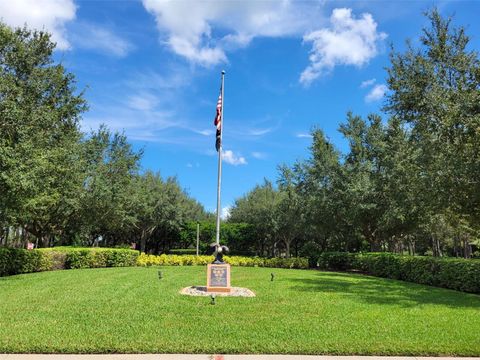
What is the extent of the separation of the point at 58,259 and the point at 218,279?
44.3ft

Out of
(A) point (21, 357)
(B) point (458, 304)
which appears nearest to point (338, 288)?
(B) point (458, 304)

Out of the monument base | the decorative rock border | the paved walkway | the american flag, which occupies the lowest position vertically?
the paved walkway

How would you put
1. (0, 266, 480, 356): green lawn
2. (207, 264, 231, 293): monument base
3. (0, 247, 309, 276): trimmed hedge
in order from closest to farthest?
1. (0, 266, 480, 356): green lawn
2. (207, 264, 231, 293): monument base
3. (0, 247, 309, 276): trimmed hedge

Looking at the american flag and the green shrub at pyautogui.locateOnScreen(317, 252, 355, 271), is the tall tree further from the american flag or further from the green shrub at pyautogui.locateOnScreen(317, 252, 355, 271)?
the green shrub at pyautogui.locateOnScreen(317, 252, 355, 271)

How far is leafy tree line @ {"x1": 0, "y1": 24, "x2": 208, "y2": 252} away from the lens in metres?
14.9

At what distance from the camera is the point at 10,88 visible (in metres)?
15.9

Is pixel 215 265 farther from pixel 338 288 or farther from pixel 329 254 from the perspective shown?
pixel 329 254

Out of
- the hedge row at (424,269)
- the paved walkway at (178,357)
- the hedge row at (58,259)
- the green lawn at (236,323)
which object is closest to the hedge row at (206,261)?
the hedge row at (58,259)

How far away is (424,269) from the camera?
17562 mm

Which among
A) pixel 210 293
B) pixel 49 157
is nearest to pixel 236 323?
pixel 210 293

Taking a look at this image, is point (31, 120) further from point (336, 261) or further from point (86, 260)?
point (336, 261)

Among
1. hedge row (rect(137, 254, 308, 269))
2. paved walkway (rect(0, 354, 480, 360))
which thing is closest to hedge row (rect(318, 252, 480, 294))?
hedge row (rect(137, 254, 308, 269))

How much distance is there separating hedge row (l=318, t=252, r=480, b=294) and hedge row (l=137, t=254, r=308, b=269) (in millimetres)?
3583

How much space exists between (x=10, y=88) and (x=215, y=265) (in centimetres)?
1057
